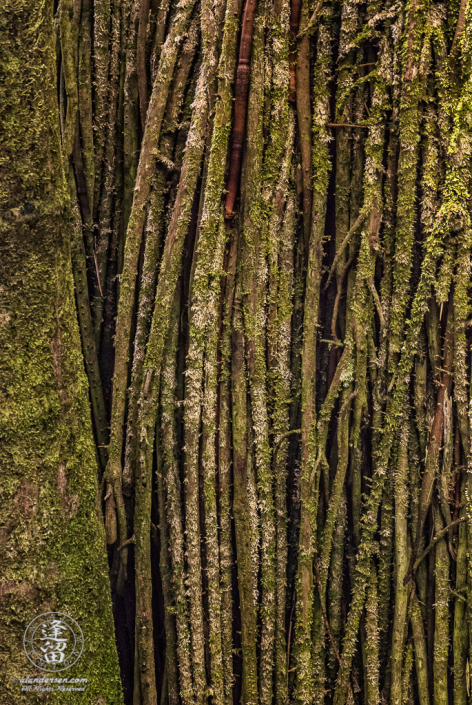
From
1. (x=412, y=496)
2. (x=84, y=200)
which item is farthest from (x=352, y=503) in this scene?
(x=84, y=200)

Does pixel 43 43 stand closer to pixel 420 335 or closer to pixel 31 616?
pixel 420 335

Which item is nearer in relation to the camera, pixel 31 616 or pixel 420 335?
pixel 31 616

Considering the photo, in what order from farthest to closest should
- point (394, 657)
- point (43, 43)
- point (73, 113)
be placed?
point (73, 113) < point (394, 657) < point (43, 43)

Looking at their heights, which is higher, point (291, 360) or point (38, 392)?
point (291, 360)

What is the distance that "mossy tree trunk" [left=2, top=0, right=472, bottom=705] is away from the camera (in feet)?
6.91

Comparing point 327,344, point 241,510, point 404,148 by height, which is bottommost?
point 241,510

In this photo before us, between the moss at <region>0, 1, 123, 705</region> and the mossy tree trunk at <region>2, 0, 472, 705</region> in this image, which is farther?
the mossy tree trunk at <region>2, 0, 472, 705</region>

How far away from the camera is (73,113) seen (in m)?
2.30

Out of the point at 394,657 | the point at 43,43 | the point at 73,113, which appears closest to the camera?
the point at 43,43

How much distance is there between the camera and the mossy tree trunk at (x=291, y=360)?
2105 mm

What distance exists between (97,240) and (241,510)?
1512mm

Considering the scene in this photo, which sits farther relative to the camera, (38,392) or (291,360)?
(291,360)

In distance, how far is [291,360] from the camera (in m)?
2.32

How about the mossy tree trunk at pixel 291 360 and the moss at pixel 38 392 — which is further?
the mossy tree trunk at pixel 291 360
